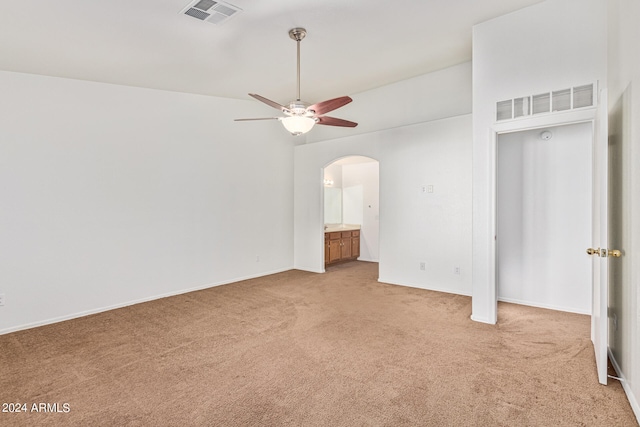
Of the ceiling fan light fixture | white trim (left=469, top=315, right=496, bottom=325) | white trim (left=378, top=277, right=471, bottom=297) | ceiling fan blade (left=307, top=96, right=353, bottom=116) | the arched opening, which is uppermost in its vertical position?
ceiling fan blade (left=307, top=96, right=353, bottom=116)

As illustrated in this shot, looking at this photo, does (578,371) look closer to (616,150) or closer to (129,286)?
(616,150)

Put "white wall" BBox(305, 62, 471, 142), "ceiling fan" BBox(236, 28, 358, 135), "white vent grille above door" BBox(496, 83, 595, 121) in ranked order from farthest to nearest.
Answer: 1. "white wall" BBox(305, 62, 471, 142)
2. "ceiling fan" BBox(236, 28, 358, 135)
3. "white vent grille above door" BBox(496, 83, 595, 121)

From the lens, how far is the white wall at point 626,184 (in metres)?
2.06

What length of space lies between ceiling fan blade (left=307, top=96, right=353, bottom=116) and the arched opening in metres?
4.47

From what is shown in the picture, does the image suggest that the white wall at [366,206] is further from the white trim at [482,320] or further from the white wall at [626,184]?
the white wall at [626,184]

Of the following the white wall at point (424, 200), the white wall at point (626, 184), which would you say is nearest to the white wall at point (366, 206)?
the white wall at point (424, 200)

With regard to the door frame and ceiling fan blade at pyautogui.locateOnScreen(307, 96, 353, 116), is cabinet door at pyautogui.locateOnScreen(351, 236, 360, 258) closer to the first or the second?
the door frame

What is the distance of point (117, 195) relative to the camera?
170 inches

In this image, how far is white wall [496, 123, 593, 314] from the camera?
12.8 feet

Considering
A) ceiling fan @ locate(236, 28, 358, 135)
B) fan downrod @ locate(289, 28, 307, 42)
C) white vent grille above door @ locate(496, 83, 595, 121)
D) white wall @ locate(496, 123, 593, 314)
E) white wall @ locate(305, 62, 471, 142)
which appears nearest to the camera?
white vent grille above door @ locate(496, 83, 595, 121)

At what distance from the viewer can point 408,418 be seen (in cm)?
201

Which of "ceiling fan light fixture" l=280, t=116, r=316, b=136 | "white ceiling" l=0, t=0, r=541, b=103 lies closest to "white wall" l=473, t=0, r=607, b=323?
"white ceiling" l=0, t=0, r=541, b=103

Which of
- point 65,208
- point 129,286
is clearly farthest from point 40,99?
point 129,286

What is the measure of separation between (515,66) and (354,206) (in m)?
5.56
